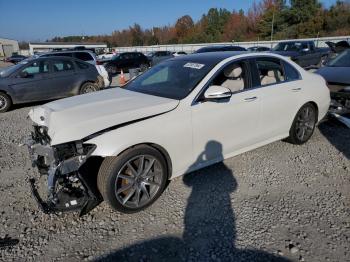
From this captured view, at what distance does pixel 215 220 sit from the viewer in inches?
130

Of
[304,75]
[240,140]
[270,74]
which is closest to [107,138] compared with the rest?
[240,140]

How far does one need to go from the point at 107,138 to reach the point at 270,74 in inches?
118

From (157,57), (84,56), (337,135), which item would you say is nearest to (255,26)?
(157,57)

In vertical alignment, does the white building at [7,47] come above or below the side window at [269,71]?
above

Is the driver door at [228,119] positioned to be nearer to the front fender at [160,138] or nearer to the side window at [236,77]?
the side window at [236,77]

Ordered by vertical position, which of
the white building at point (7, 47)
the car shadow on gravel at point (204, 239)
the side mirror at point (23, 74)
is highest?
the white building at point (7, 47)

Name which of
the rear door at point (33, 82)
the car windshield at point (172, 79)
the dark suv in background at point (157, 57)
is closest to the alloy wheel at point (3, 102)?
the rear door at point (33, 82)

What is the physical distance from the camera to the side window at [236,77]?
4191 mm

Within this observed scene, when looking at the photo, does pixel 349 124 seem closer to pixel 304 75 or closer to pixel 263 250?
pixel 304 75

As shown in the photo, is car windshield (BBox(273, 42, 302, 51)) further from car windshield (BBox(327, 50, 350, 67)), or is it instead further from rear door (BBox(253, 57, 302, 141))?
rear door (BBox(253, 57, 302, 141))

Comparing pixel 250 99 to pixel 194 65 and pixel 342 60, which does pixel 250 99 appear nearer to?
pixel 194 65

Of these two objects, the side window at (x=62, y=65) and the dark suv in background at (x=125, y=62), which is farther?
the dark suv in background at (x=125, y=62)

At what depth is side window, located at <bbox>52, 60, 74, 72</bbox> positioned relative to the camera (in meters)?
9.75

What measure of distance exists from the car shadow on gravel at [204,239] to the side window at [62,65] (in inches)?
303
